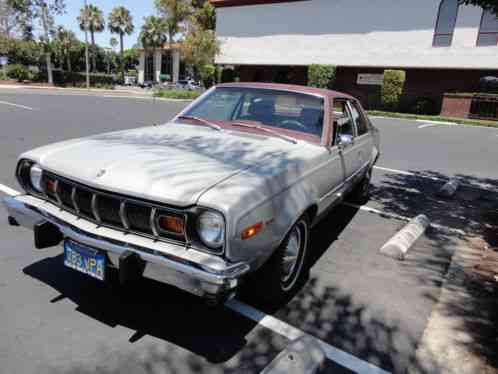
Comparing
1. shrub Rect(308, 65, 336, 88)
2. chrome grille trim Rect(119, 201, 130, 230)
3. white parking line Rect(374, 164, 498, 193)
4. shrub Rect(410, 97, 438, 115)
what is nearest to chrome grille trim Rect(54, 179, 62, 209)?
chrome grille trim Rect(119, 201, 130, 230)

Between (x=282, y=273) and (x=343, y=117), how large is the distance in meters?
2.47

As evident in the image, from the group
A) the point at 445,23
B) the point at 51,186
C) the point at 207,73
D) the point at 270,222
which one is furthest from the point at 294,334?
the point at 207,73

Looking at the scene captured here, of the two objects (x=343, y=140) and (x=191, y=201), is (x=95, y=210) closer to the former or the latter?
(x=191, y=201)

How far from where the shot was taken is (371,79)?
26703 mm

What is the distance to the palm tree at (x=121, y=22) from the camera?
56.0 m

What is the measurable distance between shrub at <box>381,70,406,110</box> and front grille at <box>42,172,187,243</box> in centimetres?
2472

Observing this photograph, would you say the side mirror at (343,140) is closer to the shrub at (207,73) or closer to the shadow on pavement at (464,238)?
the shadow on pavement at (464,238)

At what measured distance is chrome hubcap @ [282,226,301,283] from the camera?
3.10 meters

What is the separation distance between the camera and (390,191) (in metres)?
6.96

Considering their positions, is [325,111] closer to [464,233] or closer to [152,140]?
[152,140]

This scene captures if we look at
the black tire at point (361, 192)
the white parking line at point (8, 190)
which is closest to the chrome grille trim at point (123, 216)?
the white parking line at point (8, 190)

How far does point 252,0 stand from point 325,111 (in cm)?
2878

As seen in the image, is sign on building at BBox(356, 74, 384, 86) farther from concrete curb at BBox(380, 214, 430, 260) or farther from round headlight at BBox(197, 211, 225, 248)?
round headlight at BBox(197, 211, 225, 248)

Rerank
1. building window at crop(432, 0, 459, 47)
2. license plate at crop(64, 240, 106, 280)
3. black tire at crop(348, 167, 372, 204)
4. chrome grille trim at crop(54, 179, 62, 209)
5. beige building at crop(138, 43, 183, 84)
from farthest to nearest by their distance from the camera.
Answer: beige building at crop(138, 43, 183, 84) < building window at crop(432, 0, 459, 47) < black tire at crop(348, 167, 372, 204) < chrome grille trim at crop(54, 179, 62, 209) < license plate at crop(64, 240, 106, 280)
